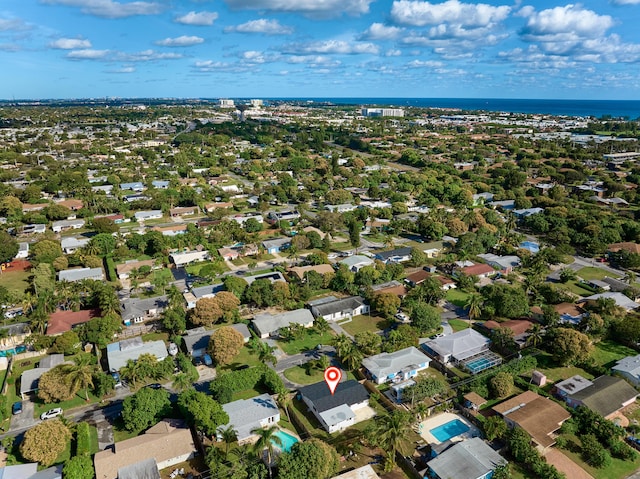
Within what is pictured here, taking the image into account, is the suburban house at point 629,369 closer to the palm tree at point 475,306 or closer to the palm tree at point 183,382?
the palm tree at point 475,306

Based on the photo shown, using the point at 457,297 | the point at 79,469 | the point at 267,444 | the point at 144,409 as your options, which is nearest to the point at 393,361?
the point at 267,444

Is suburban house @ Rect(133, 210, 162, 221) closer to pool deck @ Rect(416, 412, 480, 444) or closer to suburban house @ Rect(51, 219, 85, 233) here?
suburban house @ Rect(51, 219, 85, 233)

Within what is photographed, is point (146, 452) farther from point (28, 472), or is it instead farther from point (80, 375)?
point (80, 375)

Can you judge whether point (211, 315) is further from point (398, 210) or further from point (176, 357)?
point (398, 210)

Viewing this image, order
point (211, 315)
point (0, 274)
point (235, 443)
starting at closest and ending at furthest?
1. point (235, 443)
2. point (211, 315)
3. point (0, 274)

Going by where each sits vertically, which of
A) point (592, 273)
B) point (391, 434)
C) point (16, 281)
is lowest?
point (16, 281)

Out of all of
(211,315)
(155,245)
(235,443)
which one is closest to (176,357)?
(211,315)
